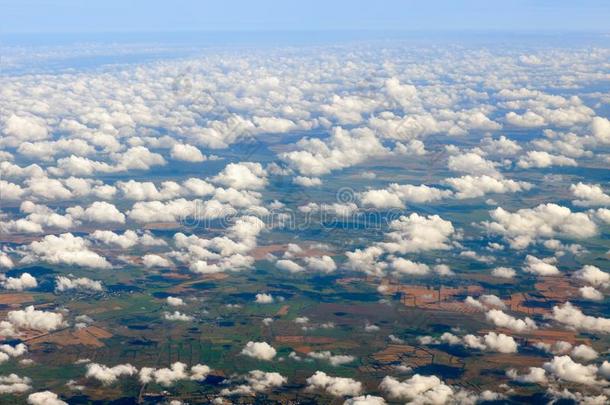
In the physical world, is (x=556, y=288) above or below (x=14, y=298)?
below

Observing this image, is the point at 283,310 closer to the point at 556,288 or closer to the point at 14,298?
the point at 14,298

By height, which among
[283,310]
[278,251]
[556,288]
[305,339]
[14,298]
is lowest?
[278,251]

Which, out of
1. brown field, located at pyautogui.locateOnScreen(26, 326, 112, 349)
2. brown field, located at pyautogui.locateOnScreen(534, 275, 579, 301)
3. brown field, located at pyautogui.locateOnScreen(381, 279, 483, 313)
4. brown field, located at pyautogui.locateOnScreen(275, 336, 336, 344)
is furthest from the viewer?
brown field, located at pyautogui.locateOnScreen(534, 275, 579, 301)

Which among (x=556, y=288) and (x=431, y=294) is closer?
(x=431, y=294)

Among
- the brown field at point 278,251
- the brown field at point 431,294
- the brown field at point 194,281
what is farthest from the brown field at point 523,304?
the brown field at point 194,281

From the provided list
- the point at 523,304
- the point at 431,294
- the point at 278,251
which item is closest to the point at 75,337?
the point at 278,251

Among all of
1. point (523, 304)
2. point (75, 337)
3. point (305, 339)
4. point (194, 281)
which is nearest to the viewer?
point (305, 339)

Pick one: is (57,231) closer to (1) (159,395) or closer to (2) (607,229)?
(1) (159,395)

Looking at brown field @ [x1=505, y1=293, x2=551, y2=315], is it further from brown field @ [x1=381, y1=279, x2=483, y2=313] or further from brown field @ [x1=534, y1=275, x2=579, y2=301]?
brown field @ [x1=381, y1=279, x2=483, y2=313]

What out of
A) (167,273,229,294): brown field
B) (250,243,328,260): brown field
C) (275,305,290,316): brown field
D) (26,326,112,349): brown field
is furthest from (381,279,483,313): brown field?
(26,326,112,349): brown field

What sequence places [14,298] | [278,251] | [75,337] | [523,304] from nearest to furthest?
[75,337] < [523,304] < [14,298] < [278,251]

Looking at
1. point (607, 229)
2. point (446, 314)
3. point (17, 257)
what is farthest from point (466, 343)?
point (17, 257)
